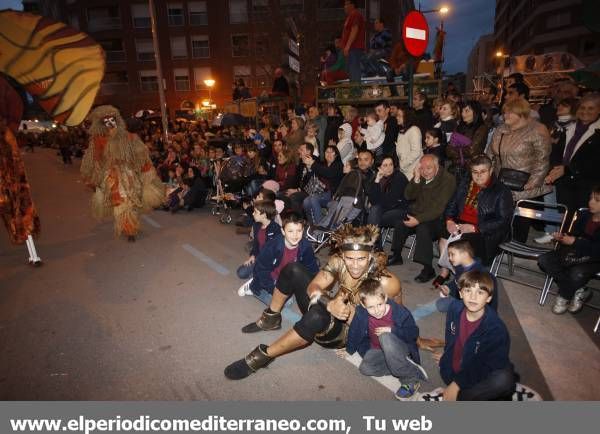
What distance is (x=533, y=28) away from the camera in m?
43.6

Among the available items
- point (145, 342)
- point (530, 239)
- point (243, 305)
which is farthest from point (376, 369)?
point (530, 239)

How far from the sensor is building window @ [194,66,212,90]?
110 feet

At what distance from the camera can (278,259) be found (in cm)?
407

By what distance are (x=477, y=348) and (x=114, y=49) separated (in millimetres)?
40260

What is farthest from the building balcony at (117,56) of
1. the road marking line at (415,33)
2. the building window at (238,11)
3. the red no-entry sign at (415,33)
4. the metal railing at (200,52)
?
the road marking line at (415,33)

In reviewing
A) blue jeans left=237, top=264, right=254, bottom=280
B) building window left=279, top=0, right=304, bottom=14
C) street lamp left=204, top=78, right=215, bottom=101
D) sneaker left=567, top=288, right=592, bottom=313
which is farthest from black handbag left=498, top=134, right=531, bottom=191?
street lamp left=204, top=78, right=215, bottom=101

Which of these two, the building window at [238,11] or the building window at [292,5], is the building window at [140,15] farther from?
the building window at [292,5]

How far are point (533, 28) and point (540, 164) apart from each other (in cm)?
5052

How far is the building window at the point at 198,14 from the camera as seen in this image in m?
32.7

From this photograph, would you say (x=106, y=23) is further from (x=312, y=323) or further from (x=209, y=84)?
(x=312, y=323)

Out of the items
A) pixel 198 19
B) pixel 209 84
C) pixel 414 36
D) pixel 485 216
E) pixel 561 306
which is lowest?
pixel 561 306

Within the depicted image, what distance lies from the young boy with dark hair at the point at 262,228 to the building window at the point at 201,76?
32559 mm

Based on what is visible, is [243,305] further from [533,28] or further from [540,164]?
[533,28]

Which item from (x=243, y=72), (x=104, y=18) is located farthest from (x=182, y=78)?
(x=104, y=18)
